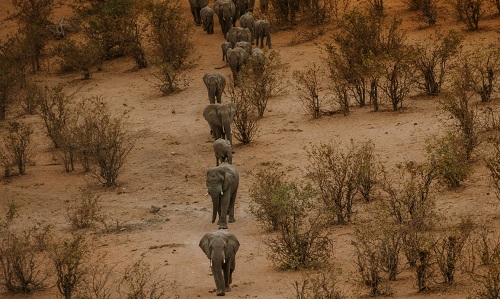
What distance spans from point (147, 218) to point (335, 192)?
3.40 metres

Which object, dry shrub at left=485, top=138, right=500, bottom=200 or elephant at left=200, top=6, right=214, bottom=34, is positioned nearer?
dry shrub at left=485, top=138, right=500, bottom=200

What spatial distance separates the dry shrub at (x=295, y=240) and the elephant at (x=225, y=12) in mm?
14838

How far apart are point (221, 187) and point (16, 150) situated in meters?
6.11

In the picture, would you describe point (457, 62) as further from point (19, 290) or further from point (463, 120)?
point (19, 290)

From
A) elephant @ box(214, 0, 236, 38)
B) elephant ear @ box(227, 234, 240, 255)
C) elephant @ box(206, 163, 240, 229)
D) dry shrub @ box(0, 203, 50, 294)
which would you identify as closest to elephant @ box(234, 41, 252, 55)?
elephant @ box(214, 0, 236, 38)

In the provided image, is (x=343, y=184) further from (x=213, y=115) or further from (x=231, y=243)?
(x=213, y=115)

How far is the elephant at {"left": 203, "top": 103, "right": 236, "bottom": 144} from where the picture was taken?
71.3ft

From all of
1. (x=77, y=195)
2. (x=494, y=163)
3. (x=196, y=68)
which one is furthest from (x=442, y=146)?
(x=196, y=68)

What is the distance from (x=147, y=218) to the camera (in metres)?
19.2

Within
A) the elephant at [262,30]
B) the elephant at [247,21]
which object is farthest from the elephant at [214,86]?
the elephant at [247,21]

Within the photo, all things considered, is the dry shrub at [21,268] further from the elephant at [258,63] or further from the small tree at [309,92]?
the elephant at [258,63]

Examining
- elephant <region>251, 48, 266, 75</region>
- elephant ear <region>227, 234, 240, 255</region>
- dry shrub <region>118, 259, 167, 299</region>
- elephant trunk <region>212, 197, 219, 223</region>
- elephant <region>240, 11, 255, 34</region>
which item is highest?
elephant <region>240, 11, 255, 34</region>

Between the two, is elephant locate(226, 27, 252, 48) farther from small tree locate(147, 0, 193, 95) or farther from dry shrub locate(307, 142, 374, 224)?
dry shrub locate(307, 142, 374, 224)

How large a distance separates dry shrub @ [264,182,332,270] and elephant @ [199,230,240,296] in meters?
1.01
